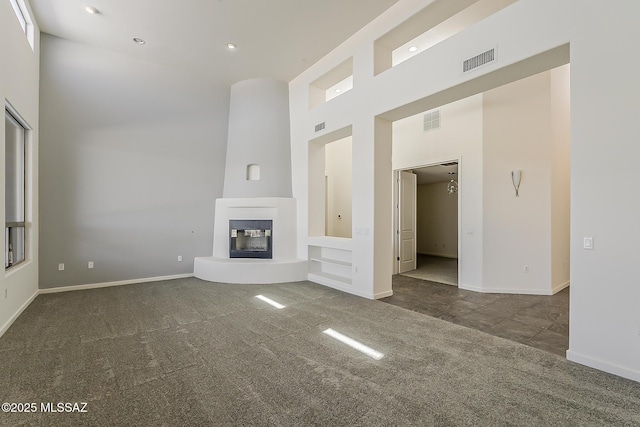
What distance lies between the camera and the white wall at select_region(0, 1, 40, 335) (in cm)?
319

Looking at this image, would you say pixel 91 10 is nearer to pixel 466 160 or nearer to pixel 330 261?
pixel 330 261

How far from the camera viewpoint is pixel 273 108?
6363 mm

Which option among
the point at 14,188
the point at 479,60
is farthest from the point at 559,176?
the point at 14,188

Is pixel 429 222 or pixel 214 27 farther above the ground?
pixel 214 27

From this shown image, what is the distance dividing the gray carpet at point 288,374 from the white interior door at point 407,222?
3037mm

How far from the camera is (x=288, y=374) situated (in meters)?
2.33

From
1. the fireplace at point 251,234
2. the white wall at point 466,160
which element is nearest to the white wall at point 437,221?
the white wall at point 466,160

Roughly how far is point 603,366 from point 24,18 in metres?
7.91

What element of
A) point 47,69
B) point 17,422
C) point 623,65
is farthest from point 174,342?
point 47,69

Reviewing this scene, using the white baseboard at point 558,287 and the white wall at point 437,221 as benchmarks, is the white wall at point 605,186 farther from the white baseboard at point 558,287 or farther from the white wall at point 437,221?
the white wall at point 437,221

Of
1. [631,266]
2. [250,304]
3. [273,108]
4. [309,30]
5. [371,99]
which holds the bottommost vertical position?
[250,304]

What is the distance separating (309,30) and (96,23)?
327cm

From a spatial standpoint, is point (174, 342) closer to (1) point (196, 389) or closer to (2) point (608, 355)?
(1) point (196, 389)

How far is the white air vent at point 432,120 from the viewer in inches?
220
